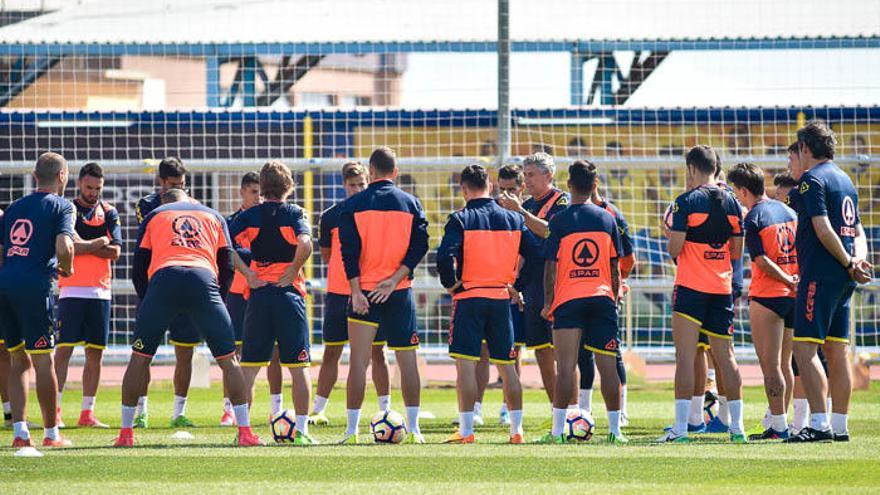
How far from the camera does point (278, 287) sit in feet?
39.0

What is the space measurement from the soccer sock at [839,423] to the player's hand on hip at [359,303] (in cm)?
364

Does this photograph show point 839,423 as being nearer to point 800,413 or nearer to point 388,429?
point 800,413

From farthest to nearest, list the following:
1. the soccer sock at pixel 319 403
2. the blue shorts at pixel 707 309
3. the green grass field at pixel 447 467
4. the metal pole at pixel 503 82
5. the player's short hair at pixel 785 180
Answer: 1. the metal pole at pixel 503 82
2. the soccer sock at pixel 319 403
3. the player's short hair at pixel 785 180
4. the blue shorts at pixel 707 309
5. the green grass field at pixel 447 467

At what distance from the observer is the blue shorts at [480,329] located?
1166 cm

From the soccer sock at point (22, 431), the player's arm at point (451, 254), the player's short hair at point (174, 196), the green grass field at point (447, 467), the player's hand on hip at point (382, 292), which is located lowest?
the green grass field at point (447, 467)

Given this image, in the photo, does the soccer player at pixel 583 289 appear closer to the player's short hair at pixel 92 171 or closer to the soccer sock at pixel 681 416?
the soccer sock at pixel 681 416

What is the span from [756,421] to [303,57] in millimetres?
12631

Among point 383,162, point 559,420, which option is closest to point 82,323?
point 383,162

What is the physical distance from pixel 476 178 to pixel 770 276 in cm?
250

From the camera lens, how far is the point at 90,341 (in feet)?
45.5

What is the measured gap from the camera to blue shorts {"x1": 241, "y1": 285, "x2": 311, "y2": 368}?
38.9ft

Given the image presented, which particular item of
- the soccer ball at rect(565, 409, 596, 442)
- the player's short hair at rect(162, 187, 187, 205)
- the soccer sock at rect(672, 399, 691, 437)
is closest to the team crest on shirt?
the player's short hair at rect(162, 187, 187, 205)

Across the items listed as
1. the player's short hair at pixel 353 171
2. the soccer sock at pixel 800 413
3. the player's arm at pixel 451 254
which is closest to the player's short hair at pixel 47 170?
the player's short hair at pixel 353 171

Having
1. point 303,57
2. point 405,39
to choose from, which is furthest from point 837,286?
point 303,57
